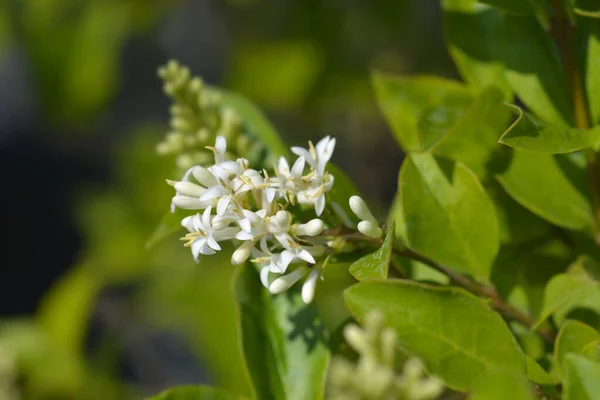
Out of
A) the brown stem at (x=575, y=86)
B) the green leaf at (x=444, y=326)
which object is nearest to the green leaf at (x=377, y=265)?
the green leaf at (x=444, y=326)

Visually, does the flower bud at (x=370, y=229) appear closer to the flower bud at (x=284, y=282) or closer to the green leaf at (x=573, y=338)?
the flower bud at (x=284, y=282)

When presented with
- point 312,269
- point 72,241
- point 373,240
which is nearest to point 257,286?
point 312,269

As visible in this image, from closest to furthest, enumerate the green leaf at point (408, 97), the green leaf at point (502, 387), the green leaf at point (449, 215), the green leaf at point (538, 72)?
1. the green leaf at point (502, 387)
2. the green leaf at point (449, 215)
3. the green leaf at point (538, 72)
4. the green leaf at point (408, 97)

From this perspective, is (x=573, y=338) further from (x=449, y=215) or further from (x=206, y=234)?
(x=206, y=234)

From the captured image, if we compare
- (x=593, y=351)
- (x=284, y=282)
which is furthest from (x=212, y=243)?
(x=593, y=351)

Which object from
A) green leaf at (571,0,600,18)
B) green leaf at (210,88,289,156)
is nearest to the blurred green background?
green leaf at (210,88,289,156)

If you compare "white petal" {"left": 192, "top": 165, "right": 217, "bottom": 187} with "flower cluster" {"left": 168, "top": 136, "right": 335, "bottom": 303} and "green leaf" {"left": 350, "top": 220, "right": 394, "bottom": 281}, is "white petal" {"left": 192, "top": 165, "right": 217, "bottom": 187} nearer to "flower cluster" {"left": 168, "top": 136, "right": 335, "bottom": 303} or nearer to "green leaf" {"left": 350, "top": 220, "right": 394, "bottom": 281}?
"flower cluster" {"left": 168, "top": 136, "right": 335, "bottom": 303}
